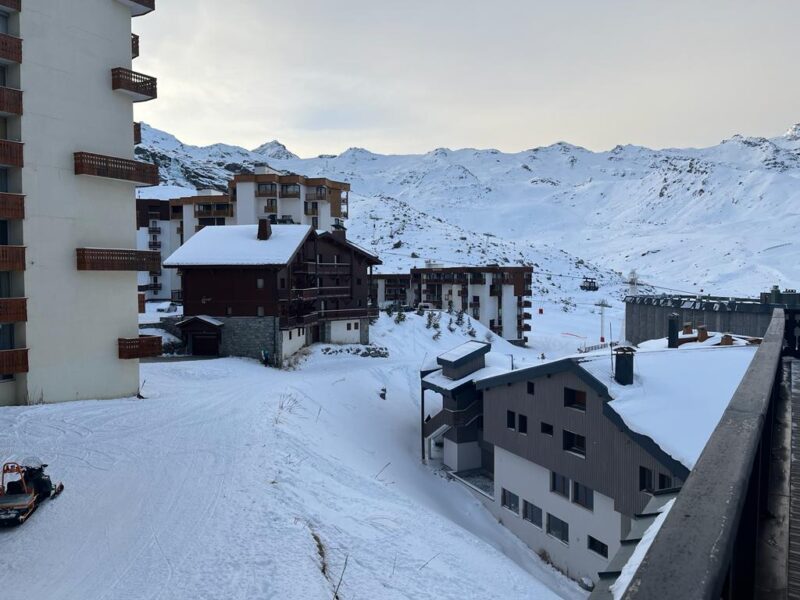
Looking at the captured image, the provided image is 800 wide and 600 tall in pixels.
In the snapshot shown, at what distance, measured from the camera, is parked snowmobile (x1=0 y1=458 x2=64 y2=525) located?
13047 millimetres

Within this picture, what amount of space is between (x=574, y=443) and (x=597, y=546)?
3834mm

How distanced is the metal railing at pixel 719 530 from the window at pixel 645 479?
1687 centimetres

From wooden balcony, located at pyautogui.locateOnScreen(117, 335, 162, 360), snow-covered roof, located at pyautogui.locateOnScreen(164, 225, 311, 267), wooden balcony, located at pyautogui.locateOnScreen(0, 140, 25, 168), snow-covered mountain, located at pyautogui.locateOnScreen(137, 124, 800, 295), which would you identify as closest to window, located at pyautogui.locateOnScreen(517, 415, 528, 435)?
wooden balcony, located at pyautogui.locateOnScreen(117, 335, 162, 360)

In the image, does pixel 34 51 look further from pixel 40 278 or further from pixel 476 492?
pixel 476 492

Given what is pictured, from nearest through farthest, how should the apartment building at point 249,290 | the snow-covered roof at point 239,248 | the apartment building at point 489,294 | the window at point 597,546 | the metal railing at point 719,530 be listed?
the metal railing at point 719,530 → the window at point 597,546 → the apartment building at point 249,290 → the snow-covered roof at point 239,248 → the apartment building at point 489,294

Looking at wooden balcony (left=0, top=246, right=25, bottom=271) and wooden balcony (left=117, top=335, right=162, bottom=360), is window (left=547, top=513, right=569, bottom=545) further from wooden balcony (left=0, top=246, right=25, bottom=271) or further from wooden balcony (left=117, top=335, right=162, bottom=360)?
wooden balcony (left=0, top=246, right=25, bottom=271)

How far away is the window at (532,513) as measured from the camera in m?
23.8

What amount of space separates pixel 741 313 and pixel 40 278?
4800 cm

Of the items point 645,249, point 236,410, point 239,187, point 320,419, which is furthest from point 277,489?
point 645,249

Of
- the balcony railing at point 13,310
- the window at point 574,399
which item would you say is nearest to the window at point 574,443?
the window at point 574,399

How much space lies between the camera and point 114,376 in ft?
83.1

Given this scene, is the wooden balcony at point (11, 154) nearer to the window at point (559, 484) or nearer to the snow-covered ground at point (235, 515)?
the snow-covered ground at point (235, 515)

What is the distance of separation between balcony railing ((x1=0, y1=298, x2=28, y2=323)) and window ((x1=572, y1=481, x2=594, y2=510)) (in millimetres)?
22811

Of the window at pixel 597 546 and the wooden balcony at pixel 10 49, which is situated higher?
the wooden balcony at pixel 10 49
